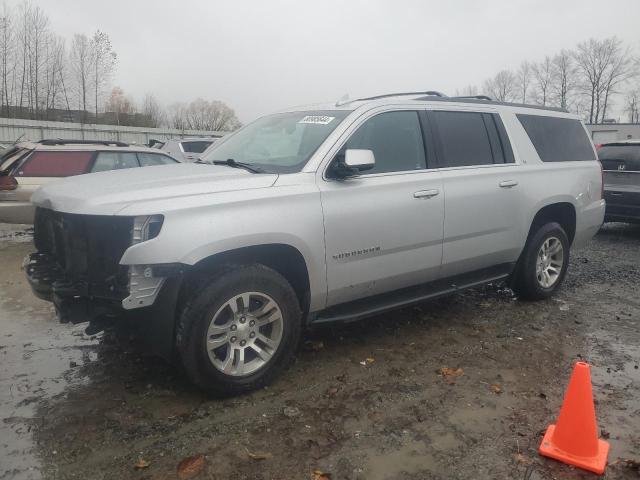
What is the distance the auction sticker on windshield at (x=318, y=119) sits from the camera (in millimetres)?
4094

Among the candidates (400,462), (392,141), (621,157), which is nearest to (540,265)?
(392,141)

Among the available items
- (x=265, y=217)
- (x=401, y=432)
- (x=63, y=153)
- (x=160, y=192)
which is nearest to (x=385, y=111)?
(x=265, y=217)

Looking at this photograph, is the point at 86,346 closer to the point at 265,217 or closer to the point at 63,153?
the point at 265,217

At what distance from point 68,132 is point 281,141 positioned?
97.4 feet

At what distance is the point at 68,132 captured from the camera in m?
29.8

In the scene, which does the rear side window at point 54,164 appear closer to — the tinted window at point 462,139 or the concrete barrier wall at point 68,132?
the tinted window at point 462,139

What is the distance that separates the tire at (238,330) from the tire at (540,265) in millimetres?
2851

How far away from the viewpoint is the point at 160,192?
3.14m

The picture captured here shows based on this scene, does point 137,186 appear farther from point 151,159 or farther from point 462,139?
point 151,159

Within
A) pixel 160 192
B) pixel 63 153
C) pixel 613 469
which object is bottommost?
pixel 613 469

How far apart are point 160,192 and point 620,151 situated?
8896mm

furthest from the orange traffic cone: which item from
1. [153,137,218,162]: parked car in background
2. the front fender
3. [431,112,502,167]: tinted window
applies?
[153,137,218,162]: parked car in background

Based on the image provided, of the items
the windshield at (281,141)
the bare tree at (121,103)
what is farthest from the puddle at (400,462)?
the bare tree at (121,103)

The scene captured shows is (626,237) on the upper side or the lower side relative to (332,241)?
lower
